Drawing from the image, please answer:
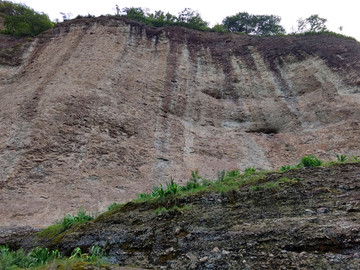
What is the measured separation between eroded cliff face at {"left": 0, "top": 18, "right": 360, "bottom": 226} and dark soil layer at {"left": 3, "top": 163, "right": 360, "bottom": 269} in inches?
150

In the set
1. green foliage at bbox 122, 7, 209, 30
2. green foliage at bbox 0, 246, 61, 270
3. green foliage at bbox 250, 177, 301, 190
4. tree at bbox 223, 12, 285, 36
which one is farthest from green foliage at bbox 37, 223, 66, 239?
tree at bbox 223, 12, 285, 36

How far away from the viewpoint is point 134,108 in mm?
13766

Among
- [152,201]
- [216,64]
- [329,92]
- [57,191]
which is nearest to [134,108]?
[57,191]

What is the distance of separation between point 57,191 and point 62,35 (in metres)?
12.5

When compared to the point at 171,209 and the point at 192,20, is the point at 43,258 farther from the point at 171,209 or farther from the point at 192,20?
the point at 192,20

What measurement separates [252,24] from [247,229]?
29.0 m

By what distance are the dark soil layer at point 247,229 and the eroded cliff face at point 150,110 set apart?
3.80m

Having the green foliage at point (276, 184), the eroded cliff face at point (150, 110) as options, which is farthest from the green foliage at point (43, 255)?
the green foliage at point (276, 184)

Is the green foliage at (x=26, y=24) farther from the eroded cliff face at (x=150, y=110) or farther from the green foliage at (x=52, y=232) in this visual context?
the green foliage at (x=52, y=232)

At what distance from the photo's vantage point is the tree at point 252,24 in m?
29.9

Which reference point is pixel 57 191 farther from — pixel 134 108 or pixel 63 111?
pixel 134 108

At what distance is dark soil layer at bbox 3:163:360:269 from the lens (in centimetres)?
389

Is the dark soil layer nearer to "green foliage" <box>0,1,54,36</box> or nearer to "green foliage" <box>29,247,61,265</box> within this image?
"green foliage" <box>29,247,61,265</box>

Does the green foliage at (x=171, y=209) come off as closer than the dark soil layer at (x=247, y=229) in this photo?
No
